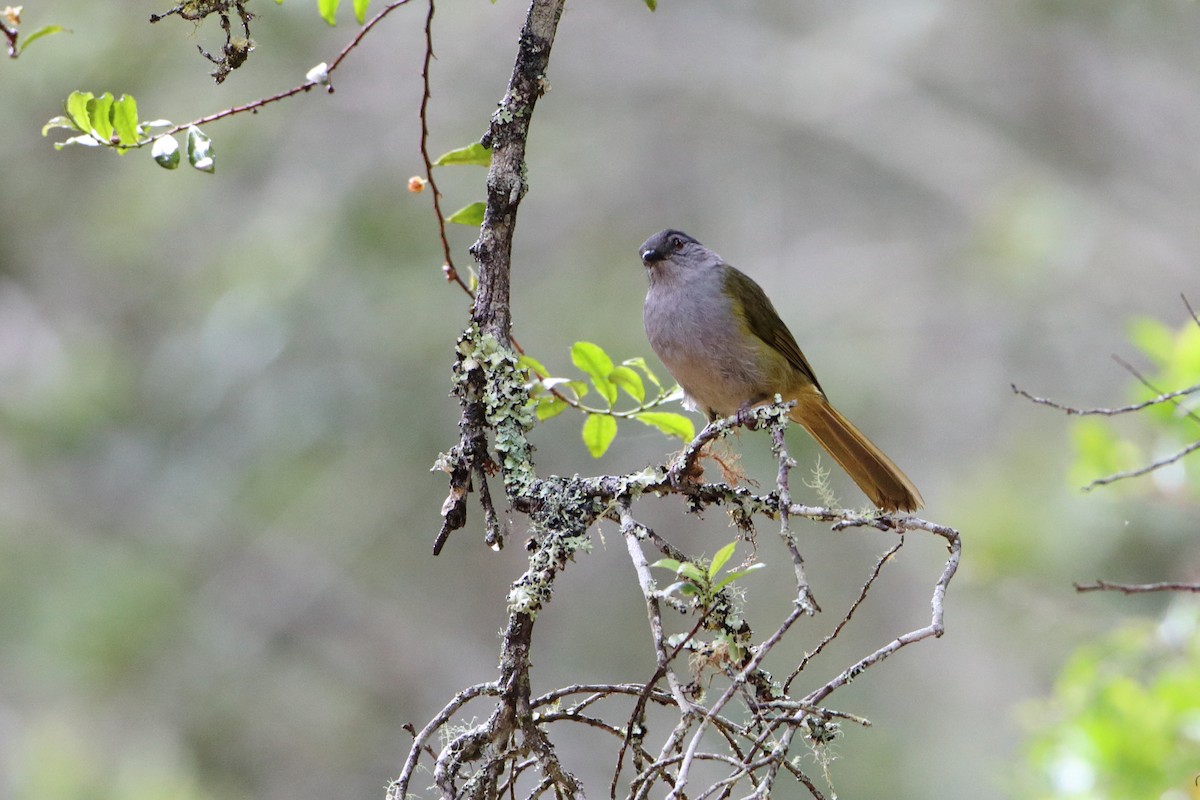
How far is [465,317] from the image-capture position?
813 centimetres

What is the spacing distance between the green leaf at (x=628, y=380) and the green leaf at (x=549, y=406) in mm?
120

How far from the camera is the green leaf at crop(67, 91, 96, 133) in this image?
2.01 meters

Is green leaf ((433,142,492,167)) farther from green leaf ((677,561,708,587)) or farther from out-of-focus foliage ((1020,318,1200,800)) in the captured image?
out-of-focus foliage ((1020,318,1200,800))

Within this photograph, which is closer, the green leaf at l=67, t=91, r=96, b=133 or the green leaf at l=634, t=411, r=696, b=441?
the green leaf at l=67, t=91, r=96, b=133

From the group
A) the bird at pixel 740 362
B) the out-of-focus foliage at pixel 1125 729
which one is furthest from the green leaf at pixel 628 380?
the out-of-focus foliage at pixel 1125 729

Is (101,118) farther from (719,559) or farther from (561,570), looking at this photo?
(719,559)

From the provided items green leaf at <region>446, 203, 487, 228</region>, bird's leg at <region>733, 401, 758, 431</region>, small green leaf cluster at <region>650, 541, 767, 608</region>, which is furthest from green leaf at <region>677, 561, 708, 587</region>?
green leaf at <region>446, 203, 487, 228</region>

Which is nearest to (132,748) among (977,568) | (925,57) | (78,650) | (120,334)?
(78,650)

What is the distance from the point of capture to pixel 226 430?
8359 millimetres

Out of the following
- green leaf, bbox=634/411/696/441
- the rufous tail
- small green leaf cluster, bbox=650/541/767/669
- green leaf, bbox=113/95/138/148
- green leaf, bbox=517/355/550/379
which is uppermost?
green leaf, bbox=113/95/138/148

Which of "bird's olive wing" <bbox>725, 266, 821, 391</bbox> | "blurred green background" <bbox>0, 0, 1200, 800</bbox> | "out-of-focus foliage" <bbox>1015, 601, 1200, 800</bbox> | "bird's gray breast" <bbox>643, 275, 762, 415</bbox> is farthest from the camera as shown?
"blurred green background" <bbox>0, 0, 1200, 800</bbox>

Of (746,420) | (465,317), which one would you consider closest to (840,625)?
(746,420)

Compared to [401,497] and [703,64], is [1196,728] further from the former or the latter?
Result: [703,64]

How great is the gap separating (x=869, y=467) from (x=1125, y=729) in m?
0.93
